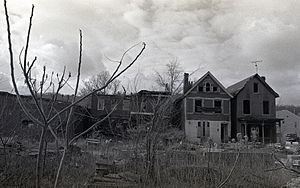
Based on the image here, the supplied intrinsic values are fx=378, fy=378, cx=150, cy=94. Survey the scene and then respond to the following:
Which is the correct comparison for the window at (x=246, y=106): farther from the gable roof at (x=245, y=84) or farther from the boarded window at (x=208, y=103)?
the boarded window at (x=208, y=103)

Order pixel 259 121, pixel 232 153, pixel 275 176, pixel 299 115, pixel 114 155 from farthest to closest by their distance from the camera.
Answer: pixel 299 115 < pixel 259 121 < pixel 114 155 < pixel 232 153 < pixel 275 176

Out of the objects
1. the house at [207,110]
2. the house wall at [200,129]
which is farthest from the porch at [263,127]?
the house wall at [200,129]

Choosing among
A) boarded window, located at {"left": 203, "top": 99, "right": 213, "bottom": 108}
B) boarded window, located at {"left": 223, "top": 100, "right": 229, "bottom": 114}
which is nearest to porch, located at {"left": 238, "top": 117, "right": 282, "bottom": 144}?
boarded window, located at {"left": 223, "top": 100, "right": 229, "bottom": 114}

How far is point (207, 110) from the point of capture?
34.7 metres

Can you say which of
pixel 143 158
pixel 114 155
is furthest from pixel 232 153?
A: pixel 114 155

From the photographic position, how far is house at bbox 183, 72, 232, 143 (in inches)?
1350

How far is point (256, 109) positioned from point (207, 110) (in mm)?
4908

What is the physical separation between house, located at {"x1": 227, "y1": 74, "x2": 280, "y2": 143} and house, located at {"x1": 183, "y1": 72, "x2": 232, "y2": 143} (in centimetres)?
100

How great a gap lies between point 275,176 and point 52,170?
581 centimetres

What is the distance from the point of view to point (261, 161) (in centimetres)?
1039

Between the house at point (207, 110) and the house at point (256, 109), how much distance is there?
3.29 feet

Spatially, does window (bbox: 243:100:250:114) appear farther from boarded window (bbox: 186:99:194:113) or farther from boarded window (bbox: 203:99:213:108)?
boarded window (bbox: 186:99:194:113)

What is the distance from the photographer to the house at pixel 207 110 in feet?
112

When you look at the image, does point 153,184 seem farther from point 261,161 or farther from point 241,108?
point 241,108
